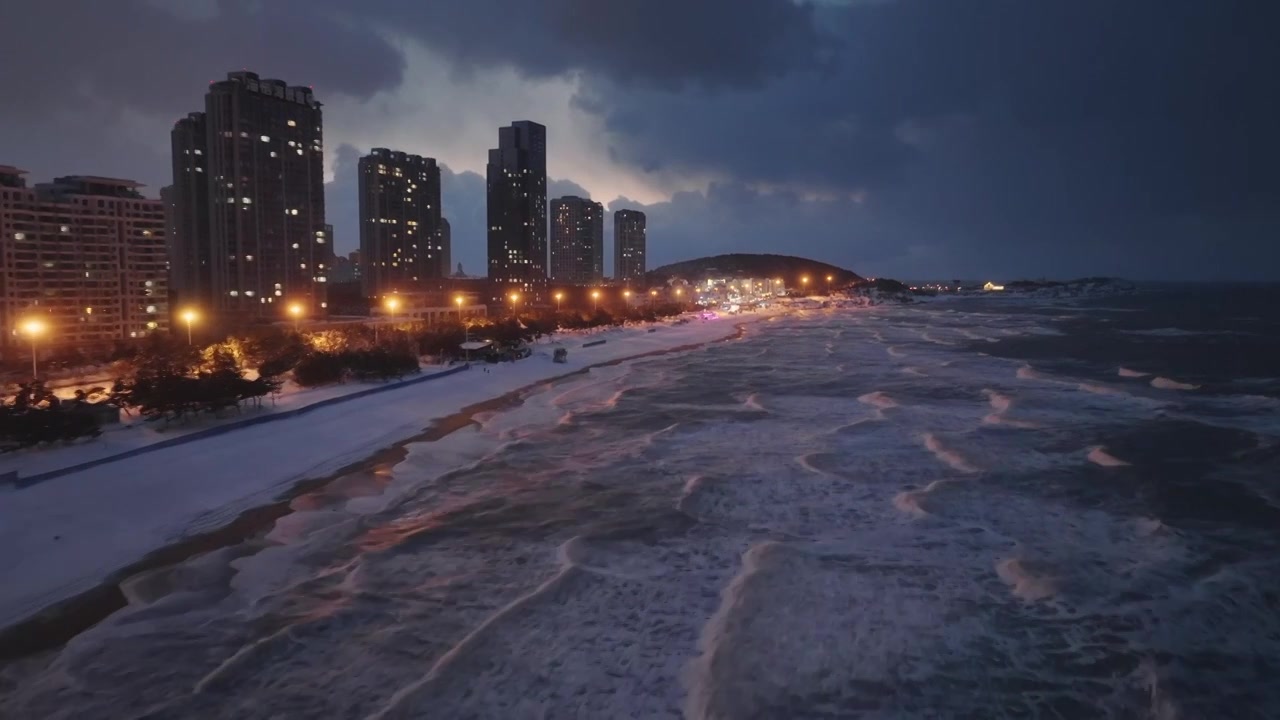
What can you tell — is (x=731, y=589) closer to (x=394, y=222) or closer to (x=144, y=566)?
(x=144, y=566)

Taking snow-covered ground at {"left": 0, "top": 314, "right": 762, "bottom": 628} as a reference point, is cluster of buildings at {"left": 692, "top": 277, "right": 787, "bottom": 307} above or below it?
above

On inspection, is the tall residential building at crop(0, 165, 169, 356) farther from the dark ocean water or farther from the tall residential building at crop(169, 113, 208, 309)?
the dark ocean water

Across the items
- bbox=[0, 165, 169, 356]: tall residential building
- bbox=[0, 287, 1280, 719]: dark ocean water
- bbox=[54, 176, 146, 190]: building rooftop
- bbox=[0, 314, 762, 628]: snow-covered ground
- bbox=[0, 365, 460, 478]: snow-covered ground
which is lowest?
bbox=[0, 287, 1280, 719]: dark ocean water

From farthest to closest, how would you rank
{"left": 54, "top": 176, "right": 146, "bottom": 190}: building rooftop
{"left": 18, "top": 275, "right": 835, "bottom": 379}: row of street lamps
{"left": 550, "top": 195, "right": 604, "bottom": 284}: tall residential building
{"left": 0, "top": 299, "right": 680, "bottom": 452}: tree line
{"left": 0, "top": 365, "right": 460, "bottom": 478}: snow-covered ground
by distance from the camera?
{"left": 550, "top": 195, "right": 604, "bottom": 284}: tall residential building < {"left": 54, "top": 176, "right": 146, "bottom": 190}: building rooftop < {"left": 18, "top": 275, "right": 835, "bottom": 379}: row of street lamps < {"left": 0, "top": 299, "right": 680, "bottom": 452}: tree line < {"left": 0, "top": 365, "right": 460, "bottom": 478}: snow-covered ground

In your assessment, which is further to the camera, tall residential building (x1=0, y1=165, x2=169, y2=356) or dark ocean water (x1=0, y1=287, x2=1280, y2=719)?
tall residential building (x1=0, y1=165, x2=169, y2=356)

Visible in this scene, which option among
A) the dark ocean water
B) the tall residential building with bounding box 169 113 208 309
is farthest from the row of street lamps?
the tall residential building with bounding box 169 113 208 309

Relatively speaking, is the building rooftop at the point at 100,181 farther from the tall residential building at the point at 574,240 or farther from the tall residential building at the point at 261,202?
the tall residential building at the point at 574,240

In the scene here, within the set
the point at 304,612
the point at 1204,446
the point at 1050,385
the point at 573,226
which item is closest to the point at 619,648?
the point at 304,612
